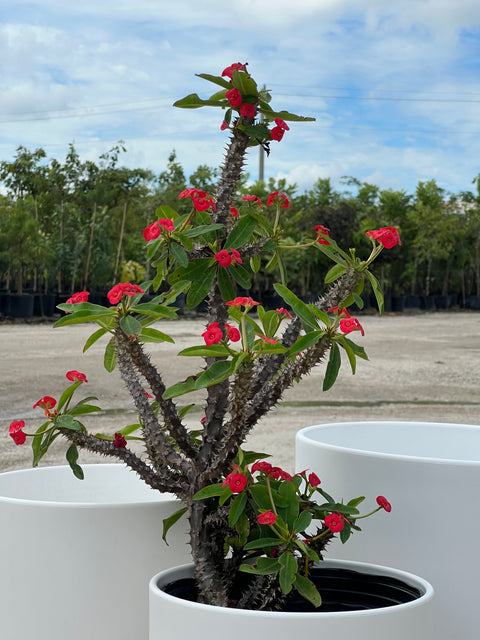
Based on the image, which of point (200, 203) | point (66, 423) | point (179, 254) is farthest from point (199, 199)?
point (66, 423)

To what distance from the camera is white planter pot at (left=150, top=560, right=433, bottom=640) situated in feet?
3.31

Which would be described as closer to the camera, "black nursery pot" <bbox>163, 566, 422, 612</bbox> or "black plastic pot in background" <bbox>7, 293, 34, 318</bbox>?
"black nursery pot" <bbox>163, 566, 422, 612</bbox>

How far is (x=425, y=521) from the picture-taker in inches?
56.1

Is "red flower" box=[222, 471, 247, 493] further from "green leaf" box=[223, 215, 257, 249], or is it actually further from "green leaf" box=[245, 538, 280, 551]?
"green leaf" box=[223, 215, 257, 249]

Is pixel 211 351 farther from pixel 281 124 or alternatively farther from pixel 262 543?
pixel 281 124

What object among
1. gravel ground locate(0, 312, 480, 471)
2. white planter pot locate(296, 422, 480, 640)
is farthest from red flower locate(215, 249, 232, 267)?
gravel ground locate(0, 312, 480, 471)

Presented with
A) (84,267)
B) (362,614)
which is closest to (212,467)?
(362,614)

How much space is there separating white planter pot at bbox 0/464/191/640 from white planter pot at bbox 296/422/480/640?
1.04ft

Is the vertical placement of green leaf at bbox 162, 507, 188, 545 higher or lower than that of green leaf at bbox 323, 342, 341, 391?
lower

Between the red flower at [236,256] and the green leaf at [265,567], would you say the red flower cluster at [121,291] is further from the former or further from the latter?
the green leaf at [265,567]

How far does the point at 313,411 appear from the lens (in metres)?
5.48

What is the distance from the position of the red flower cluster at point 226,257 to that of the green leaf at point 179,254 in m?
0.07

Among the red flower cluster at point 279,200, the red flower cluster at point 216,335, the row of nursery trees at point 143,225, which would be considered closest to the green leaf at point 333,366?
the red flower cluster at point 216,335

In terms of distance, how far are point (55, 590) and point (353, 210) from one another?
20921mm
